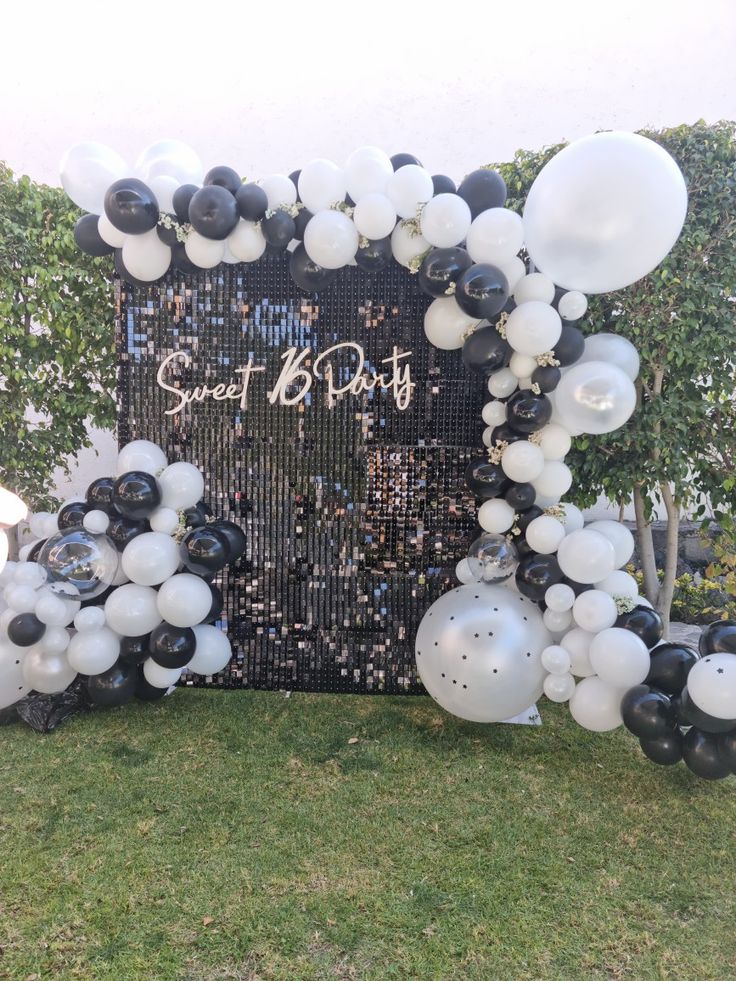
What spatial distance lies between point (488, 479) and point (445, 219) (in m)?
1.12

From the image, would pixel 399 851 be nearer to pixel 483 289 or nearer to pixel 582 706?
pixel 582 706

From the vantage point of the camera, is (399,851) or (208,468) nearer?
(399,851)

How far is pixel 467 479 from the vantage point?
2.87m

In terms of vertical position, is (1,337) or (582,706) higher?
(1,337)

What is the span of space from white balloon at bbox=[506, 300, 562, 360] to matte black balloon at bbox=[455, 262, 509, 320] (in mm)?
96

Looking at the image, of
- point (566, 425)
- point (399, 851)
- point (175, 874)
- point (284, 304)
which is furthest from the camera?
point (284, 304)

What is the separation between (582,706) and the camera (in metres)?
2.44

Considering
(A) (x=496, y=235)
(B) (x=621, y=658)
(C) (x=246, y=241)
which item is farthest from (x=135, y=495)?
(B) (x=621, y=658)

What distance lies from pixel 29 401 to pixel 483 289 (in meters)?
2.92

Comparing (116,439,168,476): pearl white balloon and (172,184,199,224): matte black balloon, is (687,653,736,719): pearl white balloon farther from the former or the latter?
(172,184,199,224): matte black balloon

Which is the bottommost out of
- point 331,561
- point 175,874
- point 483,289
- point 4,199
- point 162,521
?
point 175,874

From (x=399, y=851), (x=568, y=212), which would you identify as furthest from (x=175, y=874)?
(x=568, y=212)

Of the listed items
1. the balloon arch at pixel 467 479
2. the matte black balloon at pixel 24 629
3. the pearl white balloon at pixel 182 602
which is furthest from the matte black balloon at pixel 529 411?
the matte black balloon at pixel 24 629

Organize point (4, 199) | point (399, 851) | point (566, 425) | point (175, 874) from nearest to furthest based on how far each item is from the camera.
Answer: point (175, 874), point (399, 851), point (566, 425), point (4, 199)
